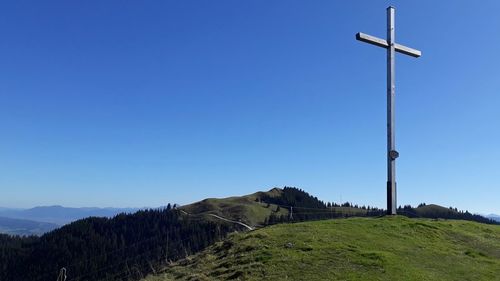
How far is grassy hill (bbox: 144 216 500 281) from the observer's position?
14.8 metres

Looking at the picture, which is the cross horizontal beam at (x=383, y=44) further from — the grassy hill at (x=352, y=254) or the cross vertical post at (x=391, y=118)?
the grassy hill at (x=352, y=254)

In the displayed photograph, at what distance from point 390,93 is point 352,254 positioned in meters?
12.6

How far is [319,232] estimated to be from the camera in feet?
67.3

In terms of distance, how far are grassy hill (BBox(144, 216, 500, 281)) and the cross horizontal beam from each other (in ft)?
31.1

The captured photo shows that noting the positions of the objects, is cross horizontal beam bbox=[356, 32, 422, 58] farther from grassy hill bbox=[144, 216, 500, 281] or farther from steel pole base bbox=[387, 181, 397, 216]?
grassy hill bbox=[144, 216, 500, 281]

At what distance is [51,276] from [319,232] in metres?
181

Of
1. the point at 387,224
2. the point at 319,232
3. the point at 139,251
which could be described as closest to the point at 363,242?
the point at 319,232

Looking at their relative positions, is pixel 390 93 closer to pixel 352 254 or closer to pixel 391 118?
pixel 391 118

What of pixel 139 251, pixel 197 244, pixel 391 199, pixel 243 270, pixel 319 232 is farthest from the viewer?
pixel 139 251

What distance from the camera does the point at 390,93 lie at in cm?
2652

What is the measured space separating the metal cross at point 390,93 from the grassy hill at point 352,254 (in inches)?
88.2

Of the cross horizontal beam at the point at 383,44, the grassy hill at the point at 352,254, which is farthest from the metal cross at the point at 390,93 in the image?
the grassy hill at the point at 352,254

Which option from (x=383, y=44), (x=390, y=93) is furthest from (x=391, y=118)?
(x=383, y=44)

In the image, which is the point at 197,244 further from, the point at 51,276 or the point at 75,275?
the point at 51,276
